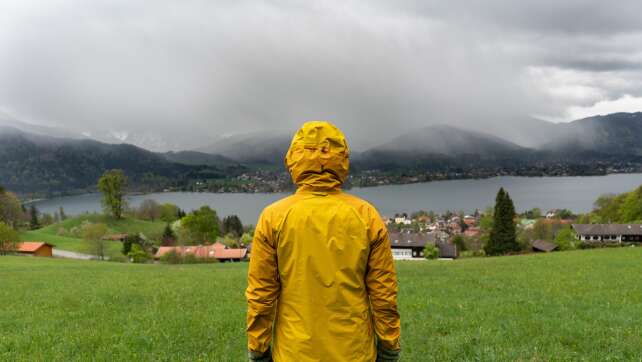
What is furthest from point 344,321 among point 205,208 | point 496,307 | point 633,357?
point 205,208

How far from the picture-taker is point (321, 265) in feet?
12.4

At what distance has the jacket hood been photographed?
384 cm

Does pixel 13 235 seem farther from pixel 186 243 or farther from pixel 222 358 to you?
pixel 222 358

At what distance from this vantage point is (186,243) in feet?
217

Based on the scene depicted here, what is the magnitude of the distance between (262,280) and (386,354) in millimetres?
1394

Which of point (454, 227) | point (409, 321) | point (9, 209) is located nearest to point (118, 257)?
point (9, 209)

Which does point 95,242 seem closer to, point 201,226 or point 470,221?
point 201,226

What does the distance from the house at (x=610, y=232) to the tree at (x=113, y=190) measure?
83766 mm

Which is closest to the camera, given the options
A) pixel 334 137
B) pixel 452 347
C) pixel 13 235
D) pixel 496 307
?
pixel 334 137

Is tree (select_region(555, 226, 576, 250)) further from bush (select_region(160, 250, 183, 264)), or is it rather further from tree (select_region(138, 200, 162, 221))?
tree (select_region(138, 200, 162, 221))

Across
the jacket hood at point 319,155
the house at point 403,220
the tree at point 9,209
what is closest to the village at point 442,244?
the house at point 403,220

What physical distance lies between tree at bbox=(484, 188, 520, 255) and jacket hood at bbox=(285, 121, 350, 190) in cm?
5205

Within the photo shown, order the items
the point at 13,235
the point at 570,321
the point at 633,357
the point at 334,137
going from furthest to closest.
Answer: the point at 13,235, the point at 570,321, the point at 633,357, the point at 334,137

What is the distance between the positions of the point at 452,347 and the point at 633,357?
270 centimetres
